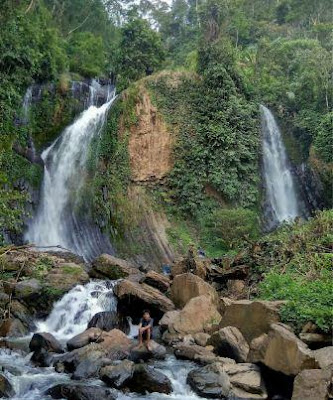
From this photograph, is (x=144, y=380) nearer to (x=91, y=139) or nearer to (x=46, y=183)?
(x=46, y=183)

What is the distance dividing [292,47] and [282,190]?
43.8 ft

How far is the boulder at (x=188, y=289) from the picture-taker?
13.2 metres

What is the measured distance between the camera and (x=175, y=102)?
951 inches

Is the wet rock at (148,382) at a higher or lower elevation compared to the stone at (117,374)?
lower

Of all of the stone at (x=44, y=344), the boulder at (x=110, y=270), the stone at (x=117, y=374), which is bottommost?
the stone at (x=117, y=374)

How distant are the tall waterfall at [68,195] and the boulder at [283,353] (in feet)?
37.7

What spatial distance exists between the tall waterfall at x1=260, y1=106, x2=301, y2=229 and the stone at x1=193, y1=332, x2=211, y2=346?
12.6 m

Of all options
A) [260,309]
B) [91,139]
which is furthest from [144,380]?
[91,139]

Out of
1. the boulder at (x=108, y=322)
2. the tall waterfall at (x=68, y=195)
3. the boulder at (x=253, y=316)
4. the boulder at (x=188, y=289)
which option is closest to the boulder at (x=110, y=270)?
the boulder at (x=188, y=289)

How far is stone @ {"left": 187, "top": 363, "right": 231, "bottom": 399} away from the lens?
8.59 metres

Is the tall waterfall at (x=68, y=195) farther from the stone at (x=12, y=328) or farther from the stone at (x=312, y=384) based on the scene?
the stone at (x=312, y=384)

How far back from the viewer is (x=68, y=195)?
2125cm

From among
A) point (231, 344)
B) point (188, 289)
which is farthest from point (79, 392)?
point (188, 289)

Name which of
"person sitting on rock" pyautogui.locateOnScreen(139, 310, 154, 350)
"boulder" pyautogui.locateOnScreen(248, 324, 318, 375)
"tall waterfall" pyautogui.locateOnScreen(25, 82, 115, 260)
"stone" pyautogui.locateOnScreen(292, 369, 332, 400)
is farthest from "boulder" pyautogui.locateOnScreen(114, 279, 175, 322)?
"tall waterfall" pyautogui.locateOnScreen(25, 82, 115, 260)
